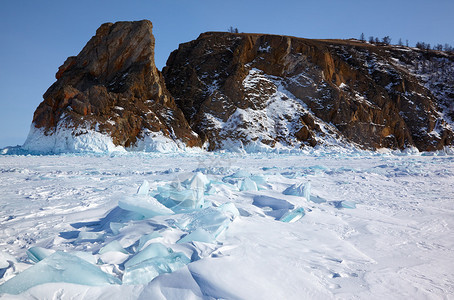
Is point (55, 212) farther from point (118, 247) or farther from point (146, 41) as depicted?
point (146, 41)

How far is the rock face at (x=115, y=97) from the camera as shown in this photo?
26391 mm

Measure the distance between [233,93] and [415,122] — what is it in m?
30.1

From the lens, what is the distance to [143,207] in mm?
3080

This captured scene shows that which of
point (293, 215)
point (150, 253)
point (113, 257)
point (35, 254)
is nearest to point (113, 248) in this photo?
point (113, 257)

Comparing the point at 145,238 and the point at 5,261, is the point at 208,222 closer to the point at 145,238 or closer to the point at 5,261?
the point at 145,238

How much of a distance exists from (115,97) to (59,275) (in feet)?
100

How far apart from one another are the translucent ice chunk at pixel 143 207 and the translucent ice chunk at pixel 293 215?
1.45m

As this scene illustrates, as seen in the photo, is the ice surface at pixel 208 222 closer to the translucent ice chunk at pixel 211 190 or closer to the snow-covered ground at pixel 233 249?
the snow-covered ground at pixel 233 249

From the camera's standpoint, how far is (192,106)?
38.5 m

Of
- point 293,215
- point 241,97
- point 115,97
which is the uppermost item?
point 241,97

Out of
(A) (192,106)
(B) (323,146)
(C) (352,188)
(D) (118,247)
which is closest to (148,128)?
(A) (192,106)

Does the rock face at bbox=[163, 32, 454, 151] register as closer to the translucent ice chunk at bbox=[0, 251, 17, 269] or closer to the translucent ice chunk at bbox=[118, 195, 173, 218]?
the translucent ice chunk at bbox=[118, 195, 173, 218]

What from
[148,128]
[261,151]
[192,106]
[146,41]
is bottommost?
[261,151]

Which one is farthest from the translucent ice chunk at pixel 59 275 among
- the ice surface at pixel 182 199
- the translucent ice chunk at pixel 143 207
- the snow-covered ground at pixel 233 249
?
the ice surface at pixel 182 199
